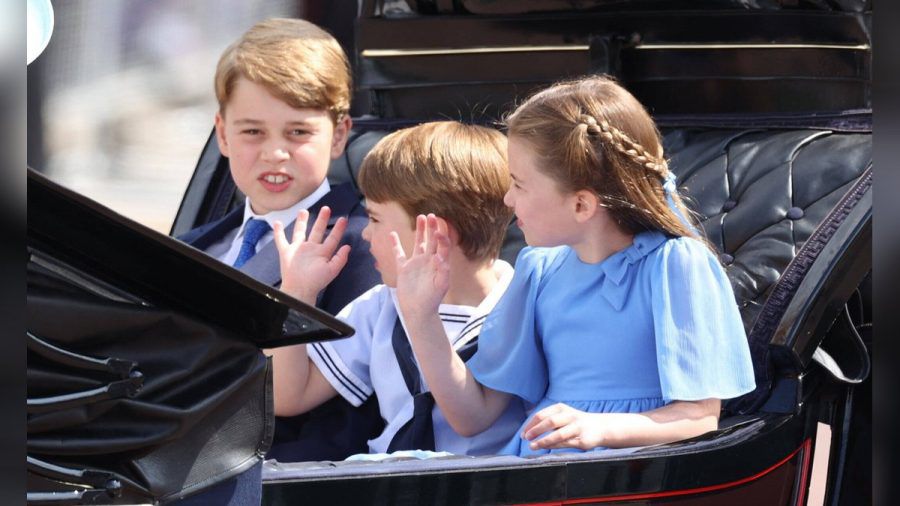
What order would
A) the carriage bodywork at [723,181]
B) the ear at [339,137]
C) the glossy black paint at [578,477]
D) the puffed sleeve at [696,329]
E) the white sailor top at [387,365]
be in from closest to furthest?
the glossy black paint at [578,477], the carriage bodywork at [723,181], the puffed sleeve at [696,329], the white sailor top at [387,365], the ear at [339,137]

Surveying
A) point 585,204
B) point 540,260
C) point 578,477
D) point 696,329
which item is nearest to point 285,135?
point 540,260

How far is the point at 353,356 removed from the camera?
207 cm

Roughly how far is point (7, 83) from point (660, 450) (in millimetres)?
1186

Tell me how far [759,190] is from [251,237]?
2.96 ft

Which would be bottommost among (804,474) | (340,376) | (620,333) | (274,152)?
(804,474)

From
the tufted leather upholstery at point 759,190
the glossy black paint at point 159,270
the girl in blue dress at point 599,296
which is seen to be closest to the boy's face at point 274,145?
the tufted leather upholstery at point 759,190

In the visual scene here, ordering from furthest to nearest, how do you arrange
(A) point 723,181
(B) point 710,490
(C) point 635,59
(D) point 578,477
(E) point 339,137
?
(C) point 635,59 < (E) point 339,137 < (A) point 723,181 < (B) point 710,490 < (D) point 578,477

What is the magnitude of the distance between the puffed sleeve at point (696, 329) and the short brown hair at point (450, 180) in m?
0.34

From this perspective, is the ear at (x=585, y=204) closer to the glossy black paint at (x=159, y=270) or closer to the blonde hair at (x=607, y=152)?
the blonde hair at (x=607, y=152)

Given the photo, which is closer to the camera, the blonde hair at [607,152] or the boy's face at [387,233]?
the blonde hair at [607,152]

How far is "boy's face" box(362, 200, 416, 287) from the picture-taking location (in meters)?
1.99

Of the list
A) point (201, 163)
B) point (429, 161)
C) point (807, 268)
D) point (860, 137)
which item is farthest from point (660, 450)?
point (201, 163)

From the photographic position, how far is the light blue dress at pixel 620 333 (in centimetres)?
175

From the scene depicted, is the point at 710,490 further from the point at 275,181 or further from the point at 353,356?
the point at 275,181
